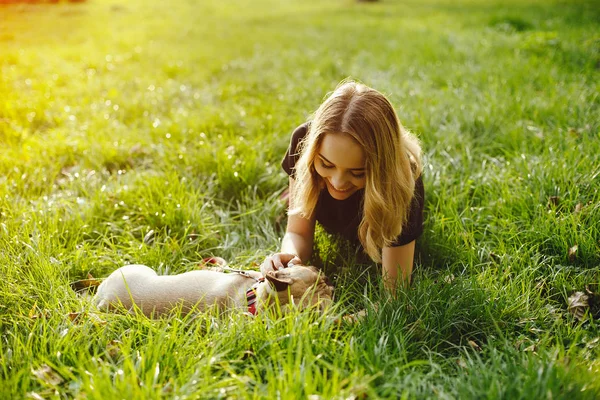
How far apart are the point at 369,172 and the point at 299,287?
2.04 ft

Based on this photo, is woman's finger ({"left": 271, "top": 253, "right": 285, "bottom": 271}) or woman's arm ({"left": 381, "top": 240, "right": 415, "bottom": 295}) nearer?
woman's finger ({"left": 271, "top": 253, "right": 285, "bottom": 271})

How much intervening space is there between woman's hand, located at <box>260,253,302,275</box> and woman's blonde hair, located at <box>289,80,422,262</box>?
40 cm

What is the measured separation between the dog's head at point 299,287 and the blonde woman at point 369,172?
0.38 feet

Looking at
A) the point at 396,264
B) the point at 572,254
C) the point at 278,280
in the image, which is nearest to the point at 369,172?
the point at 396,264

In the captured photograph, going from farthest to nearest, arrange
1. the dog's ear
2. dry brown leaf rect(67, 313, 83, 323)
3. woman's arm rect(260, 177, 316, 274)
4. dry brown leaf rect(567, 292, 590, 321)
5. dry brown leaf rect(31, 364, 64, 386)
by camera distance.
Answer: woman's arm rect(260, 177, 316, 274)
dry brown leaf rect(567, 292, 590, 321)
dry brown leaf rect(67, 313, 83, 323)
the dog's ear
dry brown leaf rect(31, 364, 64, 386)

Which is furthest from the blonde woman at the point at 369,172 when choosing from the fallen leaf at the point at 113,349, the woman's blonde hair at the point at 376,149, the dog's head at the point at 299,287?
the fallen leaf at the point at 113,349

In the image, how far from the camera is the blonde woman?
2164 millimetres

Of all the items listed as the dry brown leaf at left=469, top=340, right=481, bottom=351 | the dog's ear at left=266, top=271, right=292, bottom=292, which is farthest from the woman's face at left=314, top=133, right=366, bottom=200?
the dry brown leaf at left=469, top=340, right=481, bottom=351

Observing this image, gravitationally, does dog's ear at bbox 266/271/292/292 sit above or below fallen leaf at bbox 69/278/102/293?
above

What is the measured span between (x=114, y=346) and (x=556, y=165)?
9.39 feet

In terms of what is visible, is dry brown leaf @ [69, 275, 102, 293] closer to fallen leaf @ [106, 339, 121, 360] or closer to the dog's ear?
fallen leaf @ [106, 339, 121, 360]

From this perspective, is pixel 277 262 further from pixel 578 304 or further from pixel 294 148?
pixel 578 304

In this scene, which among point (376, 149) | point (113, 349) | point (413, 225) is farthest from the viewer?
point (413, 225)

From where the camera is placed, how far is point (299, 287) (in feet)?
7.14
